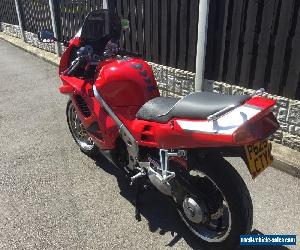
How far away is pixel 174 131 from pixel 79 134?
2.34 metres

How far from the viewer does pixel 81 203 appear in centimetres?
334

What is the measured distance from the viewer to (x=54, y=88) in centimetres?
730

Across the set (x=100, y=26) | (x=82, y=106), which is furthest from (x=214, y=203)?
(x=100, y=26)

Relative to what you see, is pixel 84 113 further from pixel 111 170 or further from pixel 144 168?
pixel 144 168

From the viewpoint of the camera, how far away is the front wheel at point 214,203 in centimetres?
231

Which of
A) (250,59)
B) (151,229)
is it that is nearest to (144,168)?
(151,229)

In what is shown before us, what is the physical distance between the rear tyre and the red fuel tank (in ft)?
4.00

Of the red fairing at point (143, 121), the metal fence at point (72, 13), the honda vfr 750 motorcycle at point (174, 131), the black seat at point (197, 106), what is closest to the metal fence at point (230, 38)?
the metal fence at point (72, 13)

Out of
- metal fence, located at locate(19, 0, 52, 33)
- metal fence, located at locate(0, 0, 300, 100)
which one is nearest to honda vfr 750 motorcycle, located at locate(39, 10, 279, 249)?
metal fence, located at locate(0, 0, 300, 100)

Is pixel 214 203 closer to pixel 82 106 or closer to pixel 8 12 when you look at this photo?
pixel 82 106

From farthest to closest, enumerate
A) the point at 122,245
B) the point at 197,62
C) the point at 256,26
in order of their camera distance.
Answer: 1. the point at 197,62
2. the point at 256,26
3. the point at 122,245

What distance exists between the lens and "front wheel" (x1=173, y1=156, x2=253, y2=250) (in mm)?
2309

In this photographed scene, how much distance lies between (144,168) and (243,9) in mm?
2684

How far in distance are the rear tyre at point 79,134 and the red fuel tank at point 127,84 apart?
1219mm
